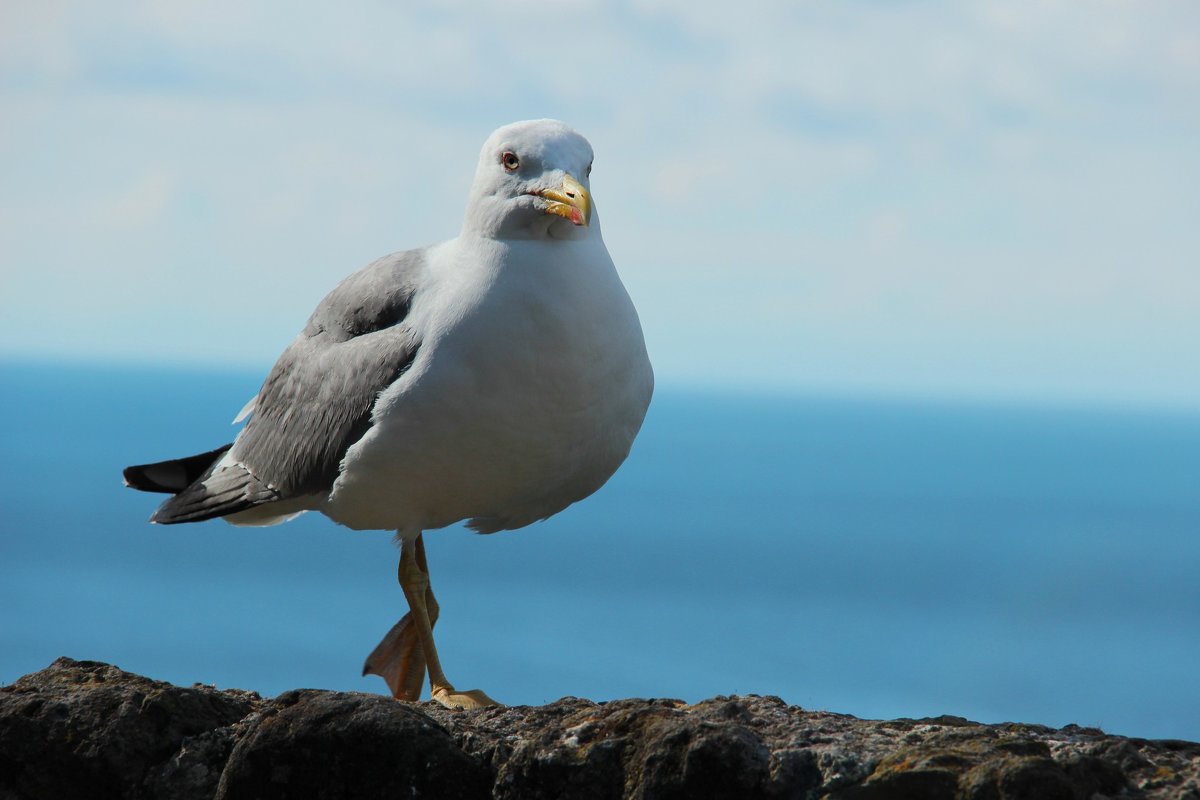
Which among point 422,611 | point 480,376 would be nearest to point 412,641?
point 422,611

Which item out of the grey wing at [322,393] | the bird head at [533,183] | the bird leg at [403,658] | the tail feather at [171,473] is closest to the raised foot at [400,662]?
the bird leg at [403,658]

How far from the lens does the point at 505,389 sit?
4.50m

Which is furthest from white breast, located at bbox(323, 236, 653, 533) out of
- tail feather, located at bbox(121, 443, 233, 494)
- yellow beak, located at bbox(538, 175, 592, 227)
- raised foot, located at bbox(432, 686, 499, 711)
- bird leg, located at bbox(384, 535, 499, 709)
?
tail feather, located at bbox(121, 443, 233, 494)

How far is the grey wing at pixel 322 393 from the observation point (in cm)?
484

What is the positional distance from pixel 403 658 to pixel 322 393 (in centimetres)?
115

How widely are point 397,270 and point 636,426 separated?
1035 mm

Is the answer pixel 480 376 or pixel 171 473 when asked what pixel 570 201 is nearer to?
pixel 480 376

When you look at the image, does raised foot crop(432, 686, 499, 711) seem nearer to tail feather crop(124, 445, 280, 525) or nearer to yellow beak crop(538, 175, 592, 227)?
tail feather crop(124, 445, 280, 525)

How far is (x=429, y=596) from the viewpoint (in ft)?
18.1

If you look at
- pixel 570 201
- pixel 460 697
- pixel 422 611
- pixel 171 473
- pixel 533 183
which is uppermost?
pixel 533 183

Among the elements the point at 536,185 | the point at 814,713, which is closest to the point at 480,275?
the point at 536,185

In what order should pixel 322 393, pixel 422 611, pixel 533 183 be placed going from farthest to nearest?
pixel 422 611 → pixel 322 393 → pixel 533 183

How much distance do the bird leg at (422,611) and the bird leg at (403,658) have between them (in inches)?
1.7

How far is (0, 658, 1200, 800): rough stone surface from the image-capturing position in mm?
2959
